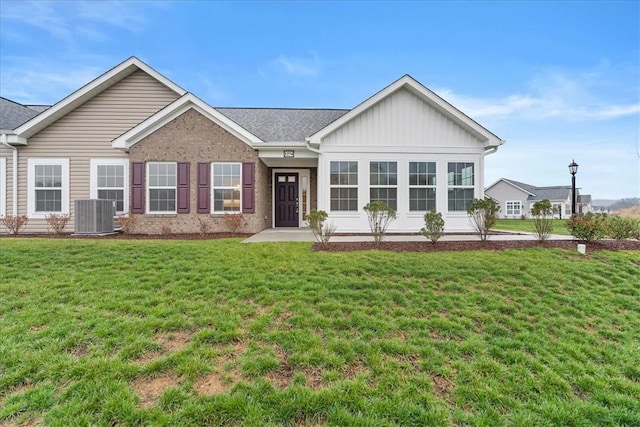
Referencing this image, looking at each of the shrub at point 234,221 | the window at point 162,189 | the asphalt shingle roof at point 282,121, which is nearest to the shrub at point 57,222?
the window at point 162,189

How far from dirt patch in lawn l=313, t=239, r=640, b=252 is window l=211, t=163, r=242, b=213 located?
14.2 ft

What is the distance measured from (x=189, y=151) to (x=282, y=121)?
461cm

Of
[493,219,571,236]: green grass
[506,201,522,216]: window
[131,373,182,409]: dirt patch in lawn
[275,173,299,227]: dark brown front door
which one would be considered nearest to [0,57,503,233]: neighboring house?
[275,173,299,227]: dark brown front door

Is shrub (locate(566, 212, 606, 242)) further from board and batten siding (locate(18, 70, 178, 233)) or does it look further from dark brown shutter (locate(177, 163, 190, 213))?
board and batten siding (locate(18, 70, 178, 233))

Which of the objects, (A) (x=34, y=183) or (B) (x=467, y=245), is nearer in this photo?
(B) (x=467, y=245)

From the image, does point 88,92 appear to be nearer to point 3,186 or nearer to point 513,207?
point 3,186

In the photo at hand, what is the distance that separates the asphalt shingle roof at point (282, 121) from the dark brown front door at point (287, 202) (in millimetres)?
2035

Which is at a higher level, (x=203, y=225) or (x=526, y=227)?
(x=203, y=225)

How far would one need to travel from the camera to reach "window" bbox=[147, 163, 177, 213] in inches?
407

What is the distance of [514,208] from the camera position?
4144 centimetres

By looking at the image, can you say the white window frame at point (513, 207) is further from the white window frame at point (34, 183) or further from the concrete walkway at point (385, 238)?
the white window frame at point (34, 183)

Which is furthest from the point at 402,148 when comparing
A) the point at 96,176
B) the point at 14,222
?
the point at 14,222

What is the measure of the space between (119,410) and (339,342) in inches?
84.5

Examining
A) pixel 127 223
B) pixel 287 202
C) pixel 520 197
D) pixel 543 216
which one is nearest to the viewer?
pixel 543 216
